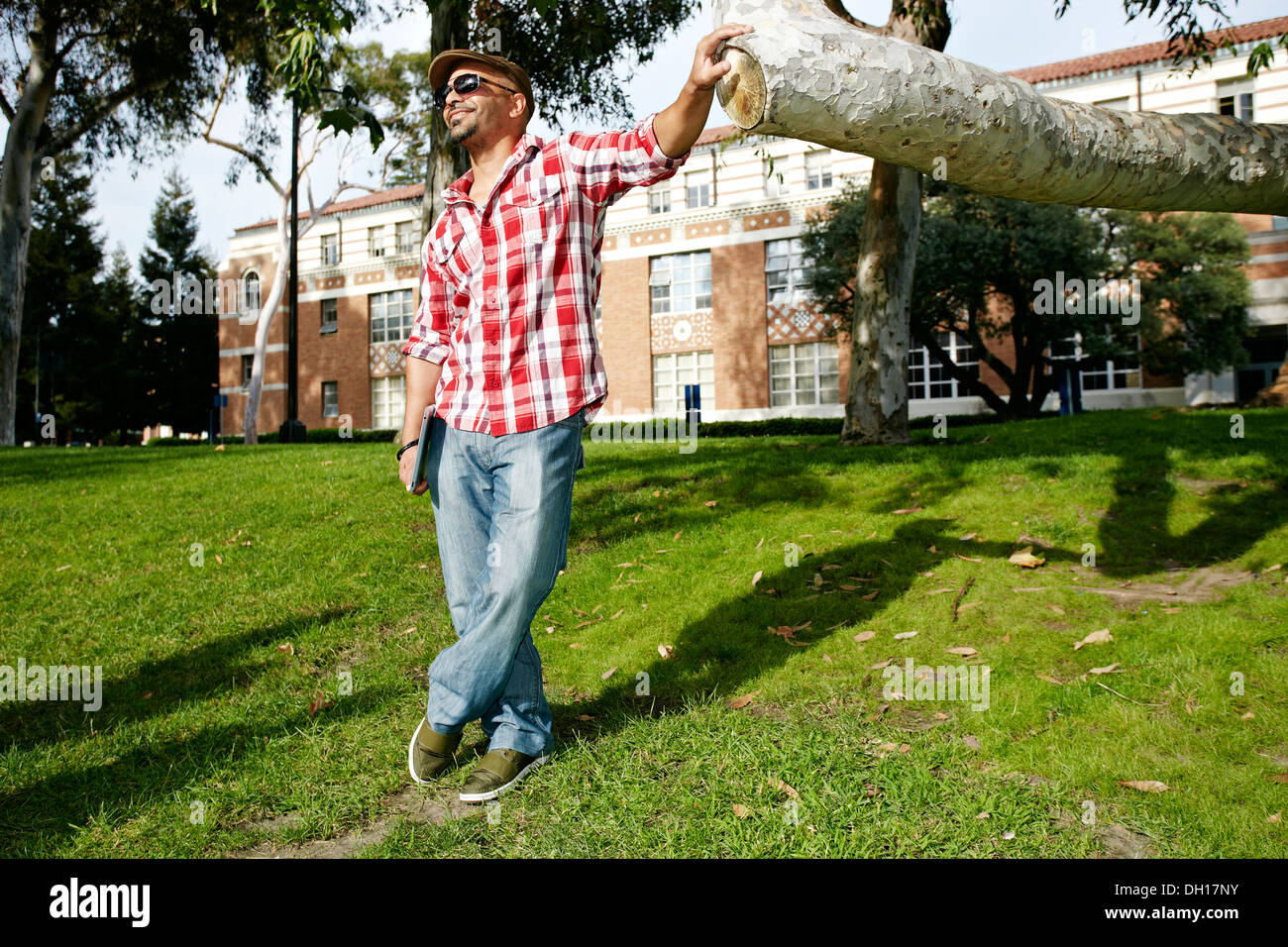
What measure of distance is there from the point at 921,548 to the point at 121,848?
4.87 m

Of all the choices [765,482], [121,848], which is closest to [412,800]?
[121,848]

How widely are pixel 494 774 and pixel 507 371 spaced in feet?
4.79

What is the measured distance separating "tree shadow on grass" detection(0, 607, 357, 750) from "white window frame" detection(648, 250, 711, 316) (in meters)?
27.3

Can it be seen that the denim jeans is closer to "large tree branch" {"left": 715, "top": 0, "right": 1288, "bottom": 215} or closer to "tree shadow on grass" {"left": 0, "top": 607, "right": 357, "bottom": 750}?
"large tree branch" {"left": 715, "top": 0, "right": 1288, "bottom": 215}

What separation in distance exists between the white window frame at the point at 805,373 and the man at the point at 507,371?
26704mm

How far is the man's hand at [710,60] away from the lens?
2.32 metres

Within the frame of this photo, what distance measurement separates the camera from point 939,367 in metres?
27.7

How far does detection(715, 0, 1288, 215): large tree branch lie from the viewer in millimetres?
2254

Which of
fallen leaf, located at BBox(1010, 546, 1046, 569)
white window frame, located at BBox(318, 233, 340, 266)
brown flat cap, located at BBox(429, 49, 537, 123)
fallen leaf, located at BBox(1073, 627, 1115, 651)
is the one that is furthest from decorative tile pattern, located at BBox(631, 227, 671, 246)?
brown flat cap, located at BBox(429, 49, 537, 123)

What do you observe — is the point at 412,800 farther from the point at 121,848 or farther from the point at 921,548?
the point at 921,548

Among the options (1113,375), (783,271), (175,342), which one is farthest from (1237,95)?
(175,342)

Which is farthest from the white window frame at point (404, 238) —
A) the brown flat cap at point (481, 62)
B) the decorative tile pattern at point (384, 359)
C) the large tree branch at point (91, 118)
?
the brown flat cap at point (481, 62)

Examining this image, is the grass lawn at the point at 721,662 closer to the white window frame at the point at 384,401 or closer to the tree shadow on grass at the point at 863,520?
the tree shadow on grass at the point at 863,520

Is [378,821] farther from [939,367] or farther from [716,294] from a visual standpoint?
[716,294]
